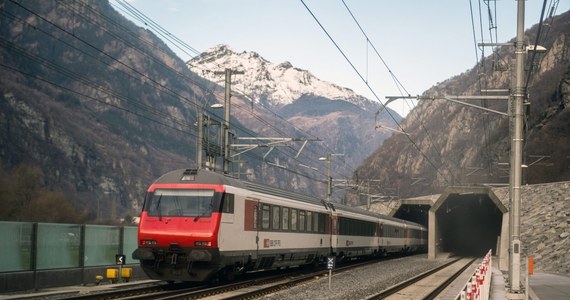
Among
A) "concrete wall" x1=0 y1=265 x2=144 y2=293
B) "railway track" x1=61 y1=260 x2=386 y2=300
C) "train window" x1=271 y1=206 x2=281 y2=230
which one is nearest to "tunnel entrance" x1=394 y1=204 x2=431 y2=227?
"train window" x1=271 y1=206 x2=281 y2=230

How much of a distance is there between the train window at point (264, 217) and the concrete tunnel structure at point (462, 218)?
22.4 metres

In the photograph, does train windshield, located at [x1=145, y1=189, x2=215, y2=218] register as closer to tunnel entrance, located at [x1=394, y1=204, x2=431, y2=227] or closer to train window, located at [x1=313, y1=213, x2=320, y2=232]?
train window, located at [x1=313, y1=213, x2=320, y2=232]

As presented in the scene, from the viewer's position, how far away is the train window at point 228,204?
76.2ft

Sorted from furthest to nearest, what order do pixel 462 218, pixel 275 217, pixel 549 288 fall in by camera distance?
pixel 462 218, pixel 275 217, pixel 549 288

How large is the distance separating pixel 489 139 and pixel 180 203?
294 ft

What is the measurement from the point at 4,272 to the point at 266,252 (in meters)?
9.09

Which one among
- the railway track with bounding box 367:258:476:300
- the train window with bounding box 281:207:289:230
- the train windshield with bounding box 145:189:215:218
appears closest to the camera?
the train windshield with bounding box 145:189:215:218

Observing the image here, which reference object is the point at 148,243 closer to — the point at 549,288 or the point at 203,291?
the point at 203,291

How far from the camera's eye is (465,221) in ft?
270

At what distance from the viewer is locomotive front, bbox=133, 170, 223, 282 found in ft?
73.9

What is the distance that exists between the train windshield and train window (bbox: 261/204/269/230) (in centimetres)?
381

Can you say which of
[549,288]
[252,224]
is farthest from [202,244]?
[549,288]

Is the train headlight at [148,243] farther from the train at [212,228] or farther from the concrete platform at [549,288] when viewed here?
the concrete platform at [549,288]

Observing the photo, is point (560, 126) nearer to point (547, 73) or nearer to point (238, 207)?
point (547, 73)
